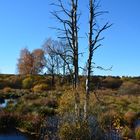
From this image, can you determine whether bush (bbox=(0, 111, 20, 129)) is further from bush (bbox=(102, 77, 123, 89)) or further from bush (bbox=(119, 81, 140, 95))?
bush (bbox=(102, 77, 123, 89))

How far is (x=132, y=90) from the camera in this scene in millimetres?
60250

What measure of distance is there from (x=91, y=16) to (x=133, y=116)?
12.8 meters

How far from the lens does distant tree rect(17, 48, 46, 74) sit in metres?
86.1

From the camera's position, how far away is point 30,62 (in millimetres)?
89938

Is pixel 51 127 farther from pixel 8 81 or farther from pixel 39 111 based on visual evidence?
pixel 8 81

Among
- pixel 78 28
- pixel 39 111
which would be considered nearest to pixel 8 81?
pixel 39 111

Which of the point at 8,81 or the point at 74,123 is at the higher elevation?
the point at 8,81

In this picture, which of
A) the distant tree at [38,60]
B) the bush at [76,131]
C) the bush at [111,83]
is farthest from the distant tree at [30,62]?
the bush at [76,131]

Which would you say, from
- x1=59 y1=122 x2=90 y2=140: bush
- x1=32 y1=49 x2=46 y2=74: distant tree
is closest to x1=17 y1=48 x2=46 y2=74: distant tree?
x1=32 y1=49 x2=46 y2=74: distant tree

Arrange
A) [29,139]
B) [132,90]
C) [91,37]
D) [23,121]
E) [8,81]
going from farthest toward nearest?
[8,81] → [132,90] → [23,121] → [29,139] → [91,37]

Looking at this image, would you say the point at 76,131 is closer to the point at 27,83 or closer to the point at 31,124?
the point at 31,124

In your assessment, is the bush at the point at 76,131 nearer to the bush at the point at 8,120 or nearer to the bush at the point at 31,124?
the bush at the point at 31,124

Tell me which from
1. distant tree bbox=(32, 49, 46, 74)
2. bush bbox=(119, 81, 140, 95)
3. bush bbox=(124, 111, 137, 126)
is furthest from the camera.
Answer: distant tree bbox=(32, 49, 46, 74)

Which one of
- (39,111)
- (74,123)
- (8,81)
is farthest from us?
(8,81)
